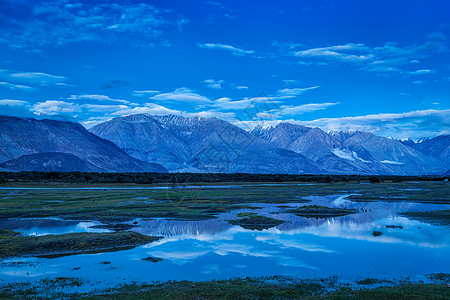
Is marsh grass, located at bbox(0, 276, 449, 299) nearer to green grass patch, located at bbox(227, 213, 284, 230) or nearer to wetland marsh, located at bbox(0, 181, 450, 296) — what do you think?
wetland marsh, located at bbox(0, 181, 450, 296)

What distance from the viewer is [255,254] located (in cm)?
2822

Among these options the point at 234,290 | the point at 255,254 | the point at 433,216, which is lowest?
the point at 433,216

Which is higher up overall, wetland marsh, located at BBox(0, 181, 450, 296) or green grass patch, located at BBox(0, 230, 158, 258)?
green grass patch, located at BBox(0, 230, 158, 258)

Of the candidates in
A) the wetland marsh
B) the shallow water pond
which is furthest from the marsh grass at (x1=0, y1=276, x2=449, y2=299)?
the shallow water pond

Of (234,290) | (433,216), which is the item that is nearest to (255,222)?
(433,216)

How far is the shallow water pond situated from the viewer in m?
23.3

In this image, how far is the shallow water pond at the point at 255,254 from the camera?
23266 millimetres

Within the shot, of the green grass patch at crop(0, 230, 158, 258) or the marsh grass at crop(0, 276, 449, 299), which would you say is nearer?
the marsh grass at crop(0, 276, 449, 299)

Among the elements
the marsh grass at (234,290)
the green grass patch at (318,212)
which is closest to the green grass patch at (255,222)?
the green grass patch at (318,212)

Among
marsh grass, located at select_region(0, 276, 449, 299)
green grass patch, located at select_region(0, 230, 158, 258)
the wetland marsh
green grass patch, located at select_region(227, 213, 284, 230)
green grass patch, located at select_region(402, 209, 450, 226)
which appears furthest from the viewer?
green grass patch, located at select_region(402, 209, 450, 226)

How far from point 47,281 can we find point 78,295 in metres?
3.44

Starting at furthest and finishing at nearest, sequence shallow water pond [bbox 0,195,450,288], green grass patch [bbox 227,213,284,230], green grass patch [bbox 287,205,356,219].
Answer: green grass patch [bbox 287,205,356,219]
green grass patch [bbox 227,213,284,230]
shallow water pond [bbox 0,195,450,288]

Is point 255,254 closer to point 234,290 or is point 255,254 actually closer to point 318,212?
point 234,290

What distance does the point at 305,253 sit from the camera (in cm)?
2858
